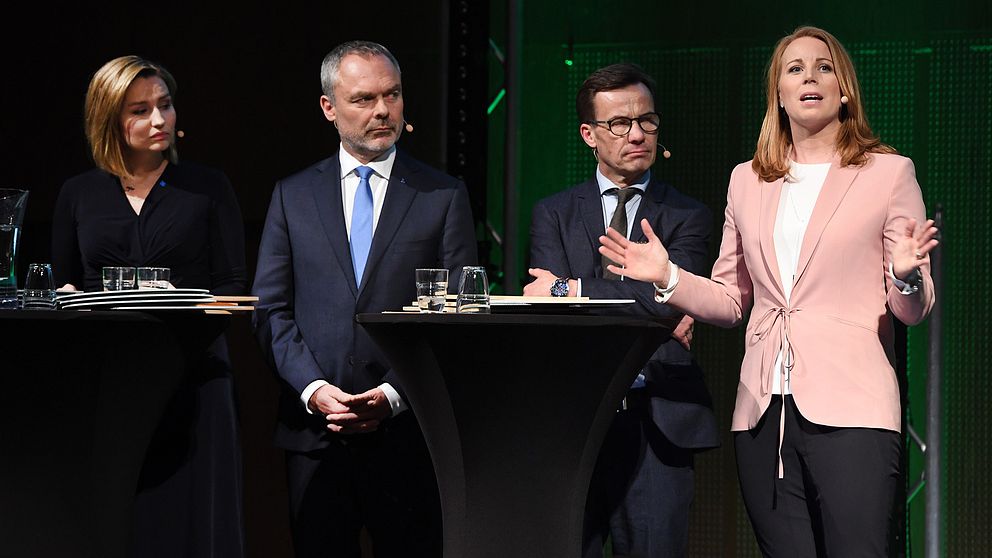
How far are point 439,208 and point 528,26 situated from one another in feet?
Answer: 5.90

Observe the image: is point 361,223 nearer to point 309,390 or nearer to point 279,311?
point 279,311

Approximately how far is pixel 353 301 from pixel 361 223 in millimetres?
276

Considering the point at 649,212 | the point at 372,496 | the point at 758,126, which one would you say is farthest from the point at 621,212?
the point at 758,126

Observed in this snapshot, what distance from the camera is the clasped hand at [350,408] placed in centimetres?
327

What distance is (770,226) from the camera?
3059 mm

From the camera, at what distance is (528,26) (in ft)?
16.7

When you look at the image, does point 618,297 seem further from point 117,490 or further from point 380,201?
point 117,490

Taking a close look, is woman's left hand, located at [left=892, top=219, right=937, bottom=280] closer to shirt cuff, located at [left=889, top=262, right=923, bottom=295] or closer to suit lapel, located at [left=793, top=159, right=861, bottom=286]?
shirt cuff, located at [left=889, top=262, right=923, bottom=295]

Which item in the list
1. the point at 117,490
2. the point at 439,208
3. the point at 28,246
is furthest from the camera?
the point at 28,246

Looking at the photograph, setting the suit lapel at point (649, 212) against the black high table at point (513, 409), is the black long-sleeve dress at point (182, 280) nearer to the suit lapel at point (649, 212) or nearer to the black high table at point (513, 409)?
the black high table at point (513, 409)

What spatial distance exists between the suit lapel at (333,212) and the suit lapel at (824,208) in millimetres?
1349

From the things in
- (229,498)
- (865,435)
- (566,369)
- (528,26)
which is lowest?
(229,498)

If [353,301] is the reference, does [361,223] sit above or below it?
above

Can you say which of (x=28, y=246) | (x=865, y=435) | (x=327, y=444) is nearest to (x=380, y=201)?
(x=327, y=444)
